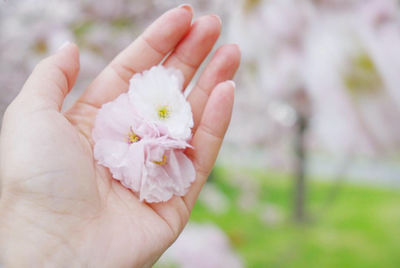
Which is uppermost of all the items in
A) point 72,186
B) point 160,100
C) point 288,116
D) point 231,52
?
point 231,52

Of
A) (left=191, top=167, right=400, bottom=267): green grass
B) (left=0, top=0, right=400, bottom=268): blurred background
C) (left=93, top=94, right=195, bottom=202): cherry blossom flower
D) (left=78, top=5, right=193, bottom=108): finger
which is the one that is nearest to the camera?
(left=0, top=0, right=400, bottom=268): blurred background

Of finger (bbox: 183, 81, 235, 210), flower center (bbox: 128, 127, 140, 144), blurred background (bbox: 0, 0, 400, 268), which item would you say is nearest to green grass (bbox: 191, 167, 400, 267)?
blurred background (bbox: 0, 0, 400, 268)

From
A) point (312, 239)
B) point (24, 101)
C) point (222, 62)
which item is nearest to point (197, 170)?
point (222, 62)

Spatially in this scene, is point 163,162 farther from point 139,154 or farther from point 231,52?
point 231,52

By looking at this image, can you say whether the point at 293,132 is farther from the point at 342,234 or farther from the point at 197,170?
the point at 197,170

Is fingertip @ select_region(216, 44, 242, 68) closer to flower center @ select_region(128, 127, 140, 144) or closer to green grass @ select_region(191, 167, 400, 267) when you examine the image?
flower center @ select_region(128, 127, 140, 144)

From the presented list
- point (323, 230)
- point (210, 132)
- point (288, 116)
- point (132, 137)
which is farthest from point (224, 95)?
point (323, 230)
